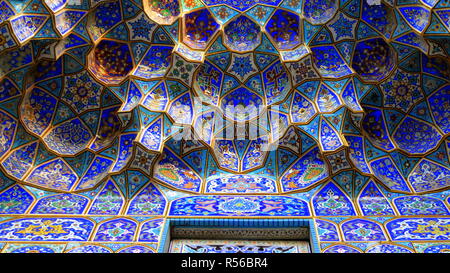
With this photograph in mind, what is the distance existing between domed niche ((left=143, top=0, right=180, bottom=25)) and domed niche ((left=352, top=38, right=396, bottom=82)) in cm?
350

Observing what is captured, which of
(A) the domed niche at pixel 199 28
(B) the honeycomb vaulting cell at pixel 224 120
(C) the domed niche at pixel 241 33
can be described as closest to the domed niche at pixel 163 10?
(B) the honeycomb vaulting cell at pixel 224 120

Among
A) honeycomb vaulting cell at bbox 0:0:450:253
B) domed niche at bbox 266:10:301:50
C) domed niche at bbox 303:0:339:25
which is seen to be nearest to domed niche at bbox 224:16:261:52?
honeycomb vaulting cell at bbox 0:0:450:253

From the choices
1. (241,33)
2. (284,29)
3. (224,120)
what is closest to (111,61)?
(224,120)

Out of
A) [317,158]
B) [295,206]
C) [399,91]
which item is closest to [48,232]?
[295,206]

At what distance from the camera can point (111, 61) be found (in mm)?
9789

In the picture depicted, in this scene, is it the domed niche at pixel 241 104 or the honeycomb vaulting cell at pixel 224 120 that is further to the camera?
the domed niche at pixel 241 104

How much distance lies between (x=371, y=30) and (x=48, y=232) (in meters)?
6.60

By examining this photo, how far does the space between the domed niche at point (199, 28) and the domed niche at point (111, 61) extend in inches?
46.1

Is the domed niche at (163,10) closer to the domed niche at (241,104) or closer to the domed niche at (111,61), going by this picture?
the domed niche at (111,61)

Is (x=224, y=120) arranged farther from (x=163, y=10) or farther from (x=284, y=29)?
(x=163, y=10)

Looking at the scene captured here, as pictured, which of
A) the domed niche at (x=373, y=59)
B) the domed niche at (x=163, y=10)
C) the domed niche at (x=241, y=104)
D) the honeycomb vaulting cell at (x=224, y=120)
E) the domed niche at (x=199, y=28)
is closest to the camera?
the honeycomb vaulting cell at (x=224, y=120)

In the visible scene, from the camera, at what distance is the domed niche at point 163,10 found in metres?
9.70

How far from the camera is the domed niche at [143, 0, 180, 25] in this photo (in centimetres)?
970

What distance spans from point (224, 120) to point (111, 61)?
2.41 m
